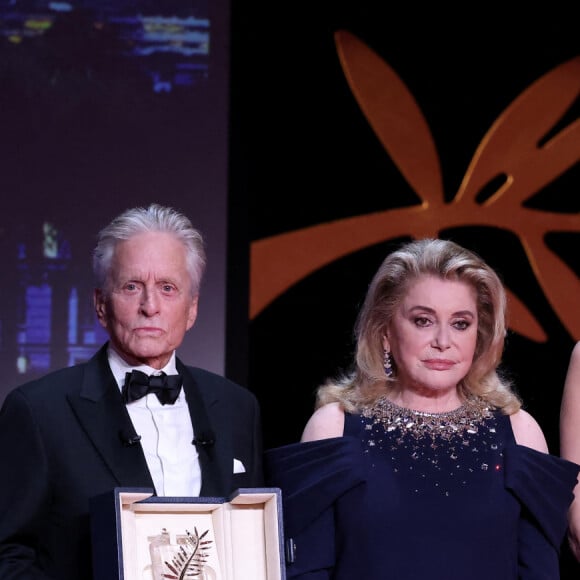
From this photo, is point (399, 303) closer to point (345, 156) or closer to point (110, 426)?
point (110, 426)

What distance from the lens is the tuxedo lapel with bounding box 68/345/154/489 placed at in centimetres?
232

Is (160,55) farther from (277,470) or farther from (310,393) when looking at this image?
(277,470)

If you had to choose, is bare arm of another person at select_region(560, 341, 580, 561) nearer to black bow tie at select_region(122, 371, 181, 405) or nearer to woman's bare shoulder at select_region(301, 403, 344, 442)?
woman's bare shoulder at select_region(301, 403, 344, 442)

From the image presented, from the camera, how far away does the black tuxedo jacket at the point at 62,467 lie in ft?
7.35

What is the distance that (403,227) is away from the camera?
15.9ft

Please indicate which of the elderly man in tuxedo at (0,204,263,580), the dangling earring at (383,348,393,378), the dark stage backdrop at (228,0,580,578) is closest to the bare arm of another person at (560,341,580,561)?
the dangling earring at (383,348,393,378)

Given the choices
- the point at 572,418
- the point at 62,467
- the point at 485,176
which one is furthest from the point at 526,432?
the point at 485,176

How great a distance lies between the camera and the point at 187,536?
7.08 feet

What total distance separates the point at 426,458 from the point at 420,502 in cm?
11

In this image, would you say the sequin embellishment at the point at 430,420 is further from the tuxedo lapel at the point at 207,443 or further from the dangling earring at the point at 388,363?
the tuxedo lapel at the point at 207,443

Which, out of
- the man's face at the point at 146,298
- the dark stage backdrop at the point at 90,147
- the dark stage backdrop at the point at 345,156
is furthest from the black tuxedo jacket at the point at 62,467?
the dark stage backdrop at the point at 345,156

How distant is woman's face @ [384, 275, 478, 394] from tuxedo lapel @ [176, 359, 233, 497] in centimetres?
47

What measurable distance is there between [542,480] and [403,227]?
235 centimetres

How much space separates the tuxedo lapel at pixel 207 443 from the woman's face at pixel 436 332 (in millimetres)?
471
